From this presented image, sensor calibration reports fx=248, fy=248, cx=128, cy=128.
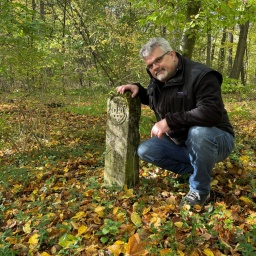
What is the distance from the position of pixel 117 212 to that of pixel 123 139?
85 cm

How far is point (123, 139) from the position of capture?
3039 mm

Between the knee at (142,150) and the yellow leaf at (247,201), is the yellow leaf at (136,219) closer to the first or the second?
the knee at (142,150)

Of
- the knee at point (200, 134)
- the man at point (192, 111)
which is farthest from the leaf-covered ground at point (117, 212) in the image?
the knee at point (200, 134)

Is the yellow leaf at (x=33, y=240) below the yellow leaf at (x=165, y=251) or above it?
below

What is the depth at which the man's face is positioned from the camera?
264 centimetres

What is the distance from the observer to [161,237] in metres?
2.16

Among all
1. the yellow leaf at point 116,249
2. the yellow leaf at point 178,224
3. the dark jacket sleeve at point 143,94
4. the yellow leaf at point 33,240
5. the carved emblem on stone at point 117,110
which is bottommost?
the yellow leaf at point 33,240

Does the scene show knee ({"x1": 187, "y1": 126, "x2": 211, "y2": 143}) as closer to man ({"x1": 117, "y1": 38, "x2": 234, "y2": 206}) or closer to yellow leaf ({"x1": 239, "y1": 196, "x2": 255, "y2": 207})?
man ({"x1": 117, "y1": 38, "x2": 234, "y2": 206})

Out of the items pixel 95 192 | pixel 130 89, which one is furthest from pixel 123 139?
pixel 95 192

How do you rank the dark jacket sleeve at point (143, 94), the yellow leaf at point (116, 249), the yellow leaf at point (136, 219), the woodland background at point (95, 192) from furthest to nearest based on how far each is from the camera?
the dark jacket sleeve at point (143, 94) < the yellow leaf at point (136, 219) < the woodland background at point (95, 192) < the yellow leaf at point (116, 249)

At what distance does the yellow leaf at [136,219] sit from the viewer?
241 centimetres

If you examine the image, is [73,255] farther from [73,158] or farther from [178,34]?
[178,34]

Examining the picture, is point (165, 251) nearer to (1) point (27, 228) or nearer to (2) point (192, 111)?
(2) point (192, 111)

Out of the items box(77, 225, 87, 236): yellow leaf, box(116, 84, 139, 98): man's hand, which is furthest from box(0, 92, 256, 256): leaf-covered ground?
box(116, 84, 139, 98): man's hand
